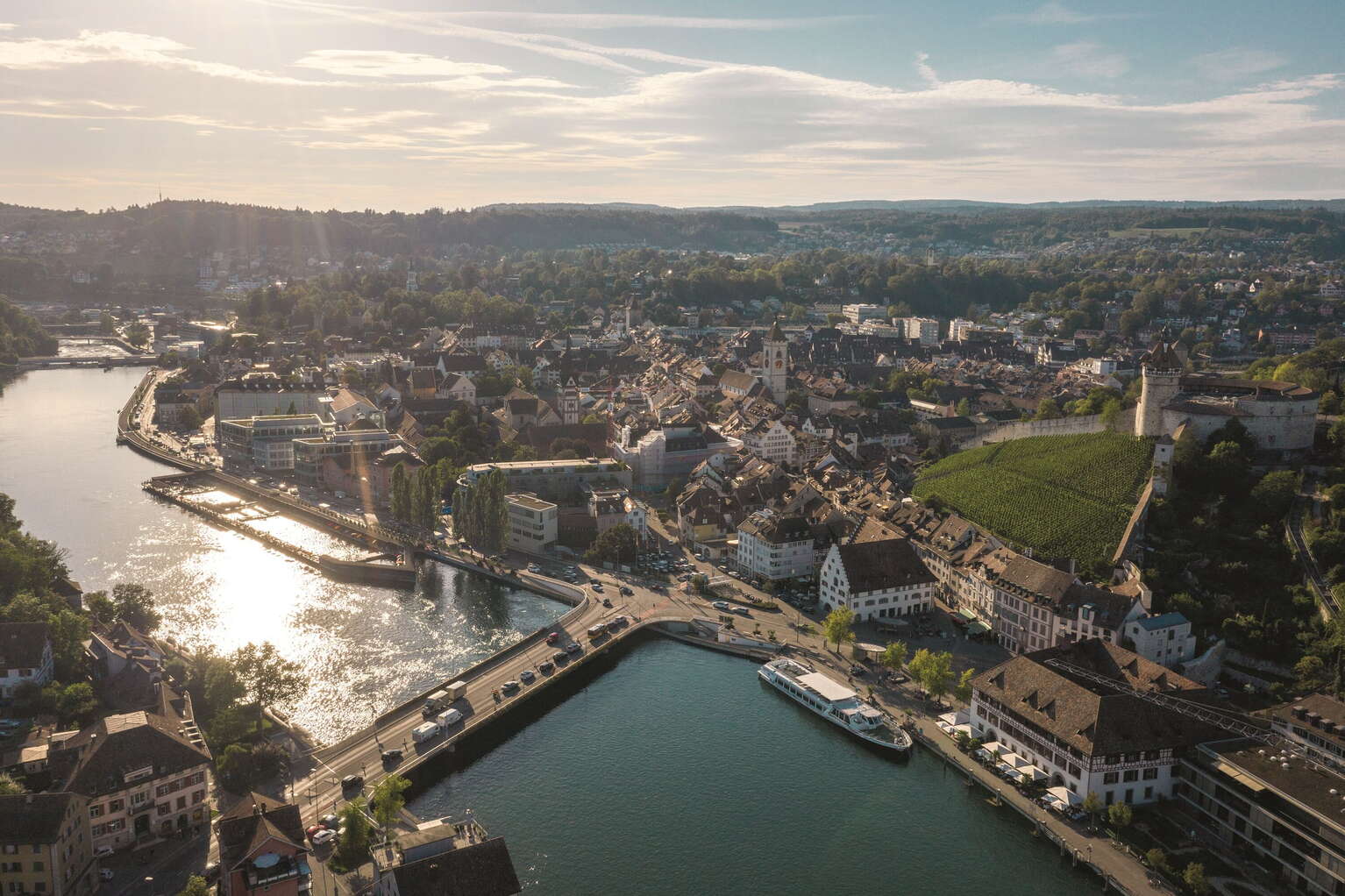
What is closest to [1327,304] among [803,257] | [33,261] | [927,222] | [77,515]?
[803,257]

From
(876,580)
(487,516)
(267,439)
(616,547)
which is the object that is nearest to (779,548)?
(876,580)

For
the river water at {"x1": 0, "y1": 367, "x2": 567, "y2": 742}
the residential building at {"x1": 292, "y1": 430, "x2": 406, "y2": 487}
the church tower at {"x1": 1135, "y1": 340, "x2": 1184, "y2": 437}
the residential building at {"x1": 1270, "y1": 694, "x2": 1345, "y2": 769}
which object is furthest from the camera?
the residential building at {"x1": 292, "y1": 430, "x2": 406, "y2": 487}

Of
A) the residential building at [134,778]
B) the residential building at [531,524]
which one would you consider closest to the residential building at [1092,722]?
the residential building at [134,778]

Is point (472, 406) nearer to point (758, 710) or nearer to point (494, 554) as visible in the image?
point (494, 554)

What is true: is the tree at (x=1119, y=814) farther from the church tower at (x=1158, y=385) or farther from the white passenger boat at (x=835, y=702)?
the church tower at (x=1158, y=385)

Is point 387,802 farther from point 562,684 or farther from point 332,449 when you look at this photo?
point 332,449

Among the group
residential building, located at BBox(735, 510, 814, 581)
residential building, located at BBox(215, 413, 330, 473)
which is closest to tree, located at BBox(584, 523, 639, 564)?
residential building, located at BBox(735, 510, 814, 581)

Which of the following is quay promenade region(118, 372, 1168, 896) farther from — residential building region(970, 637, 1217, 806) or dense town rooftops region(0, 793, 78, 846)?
dense town rooftops region(0, 793, 78, 846)
